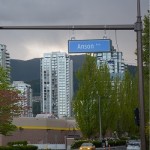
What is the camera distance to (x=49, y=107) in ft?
632

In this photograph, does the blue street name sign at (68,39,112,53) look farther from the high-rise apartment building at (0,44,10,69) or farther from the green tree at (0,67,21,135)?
the high-rise apartment building at (0,44,10,69)

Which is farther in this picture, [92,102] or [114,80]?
[114,80]

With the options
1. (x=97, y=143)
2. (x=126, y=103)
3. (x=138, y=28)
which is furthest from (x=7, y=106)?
(x=126, y=103)

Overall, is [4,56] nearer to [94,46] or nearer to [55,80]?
[55,80]

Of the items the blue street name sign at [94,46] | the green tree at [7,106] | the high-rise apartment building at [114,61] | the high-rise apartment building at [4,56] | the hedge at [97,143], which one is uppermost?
the high-rise apartment building at [4,56]

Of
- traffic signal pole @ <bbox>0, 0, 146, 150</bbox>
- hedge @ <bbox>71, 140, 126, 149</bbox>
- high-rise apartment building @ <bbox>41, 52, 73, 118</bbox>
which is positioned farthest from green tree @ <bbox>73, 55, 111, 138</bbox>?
high-rise apartment building @ <bbox>41, 52, 73, 118</bbox>

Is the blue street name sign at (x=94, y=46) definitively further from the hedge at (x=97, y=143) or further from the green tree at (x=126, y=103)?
the green tree at (x=126, y=103)

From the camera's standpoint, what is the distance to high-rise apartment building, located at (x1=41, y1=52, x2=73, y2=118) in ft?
600

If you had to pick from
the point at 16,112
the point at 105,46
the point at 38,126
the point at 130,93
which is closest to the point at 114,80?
the point at 130,93

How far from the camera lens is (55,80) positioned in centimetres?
18825

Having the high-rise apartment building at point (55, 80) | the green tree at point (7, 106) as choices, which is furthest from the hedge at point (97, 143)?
the high-rise apartment building at point (55, 80)

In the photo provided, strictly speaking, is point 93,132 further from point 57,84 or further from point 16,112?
point 57,84

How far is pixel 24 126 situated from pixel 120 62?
21.2 m

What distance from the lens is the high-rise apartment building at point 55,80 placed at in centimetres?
18275
